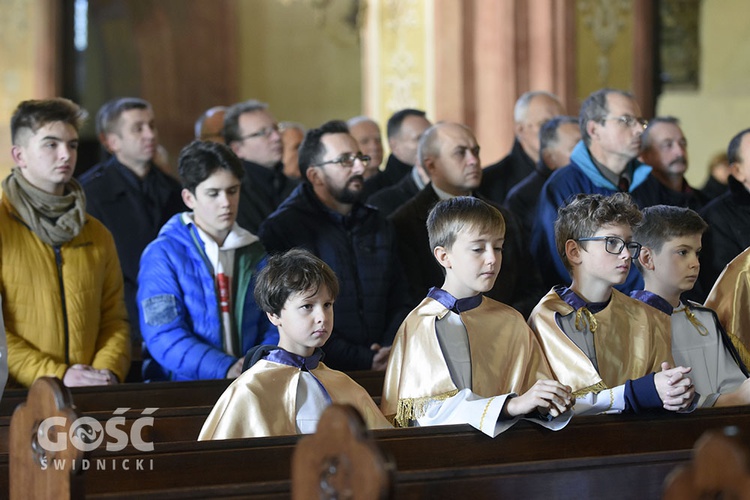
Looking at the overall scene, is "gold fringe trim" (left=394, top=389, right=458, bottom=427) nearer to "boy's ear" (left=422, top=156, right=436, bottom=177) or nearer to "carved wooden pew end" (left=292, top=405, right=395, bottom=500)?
"carved wooden pew end" (left=292, top=405, right=395, bottom=500)

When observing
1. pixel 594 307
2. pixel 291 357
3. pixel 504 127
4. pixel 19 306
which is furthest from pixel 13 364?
pixel 504 127

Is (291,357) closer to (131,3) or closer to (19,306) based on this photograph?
(19,306)

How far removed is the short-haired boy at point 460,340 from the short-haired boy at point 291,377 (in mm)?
153

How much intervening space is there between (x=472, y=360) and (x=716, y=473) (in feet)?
5.36

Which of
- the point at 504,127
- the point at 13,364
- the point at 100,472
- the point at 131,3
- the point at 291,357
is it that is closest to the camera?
the point at 100,472

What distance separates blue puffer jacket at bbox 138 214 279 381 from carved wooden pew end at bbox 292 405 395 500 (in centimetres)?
211

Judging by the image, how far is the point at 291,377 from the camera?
3.60m

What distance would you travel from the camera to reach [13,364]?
176 inches

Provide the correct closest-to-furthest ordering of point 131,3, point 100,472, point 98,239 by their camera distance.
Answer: point 100,472 < point 98,239 < point 131,3

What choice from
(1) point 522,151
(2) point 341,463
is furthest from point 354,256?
(2) point 341,463

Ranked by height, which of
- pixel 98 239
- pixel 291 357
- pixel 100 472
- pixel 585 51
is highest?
pixel 585 51

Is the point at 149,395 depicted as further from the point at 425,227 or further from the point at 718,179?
the point at 718,179

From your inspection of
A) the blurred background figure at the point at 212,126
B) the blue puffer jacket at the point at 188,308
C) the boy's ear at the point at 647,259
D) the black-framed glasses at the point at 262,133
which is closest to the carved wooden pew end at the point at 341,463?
the blue puffer jacket at the point at 188,308

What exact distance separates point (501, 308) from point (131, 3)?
23.8ft
